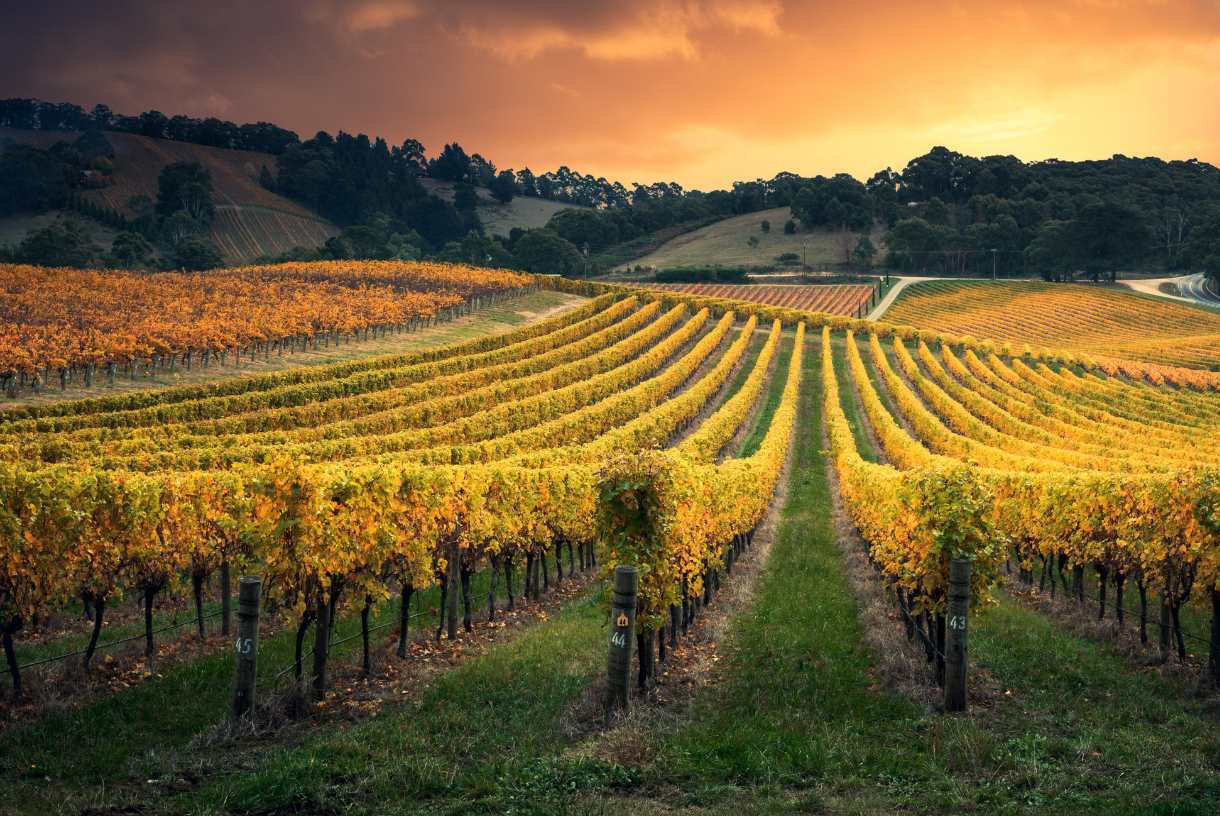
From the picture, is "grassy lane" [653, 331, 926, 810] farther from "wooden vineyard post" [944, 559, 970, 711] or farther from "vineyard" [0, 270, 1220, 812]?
"wooden vineyard post" [944, 559, 970, 711]

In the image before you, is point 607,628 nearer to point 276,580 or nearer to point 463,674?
point 463,674

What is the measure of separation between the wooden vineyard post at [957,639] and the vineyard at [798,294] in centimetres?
11824

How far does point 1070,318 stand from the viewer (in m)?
126

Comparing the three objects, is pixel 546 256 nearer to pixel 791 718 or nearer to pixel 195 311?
pixel 195 311

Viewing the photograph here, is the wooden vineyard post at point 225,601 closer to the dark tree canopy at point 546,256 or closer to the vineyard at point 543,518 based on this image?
the vineyard at point 543,518

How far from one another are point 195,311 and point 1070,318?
4257 inches

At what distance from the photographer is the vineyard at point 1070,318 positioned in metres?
105

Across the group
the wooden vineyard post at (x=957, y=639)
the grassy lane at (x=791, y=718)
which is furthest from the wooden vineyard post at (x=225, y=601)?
the wooden vineyard post at (x=957, y=639)

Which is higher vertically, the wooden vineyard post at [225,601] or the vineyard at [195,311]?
the vineyard at [195,311]

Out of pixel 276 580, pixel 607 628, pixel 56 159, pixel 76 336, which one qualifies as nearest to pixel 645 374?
pixel 76 336

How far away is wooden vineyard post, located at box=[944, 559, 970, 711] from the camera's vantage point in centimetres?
1305

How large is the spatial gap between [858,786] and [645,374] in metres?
68.0

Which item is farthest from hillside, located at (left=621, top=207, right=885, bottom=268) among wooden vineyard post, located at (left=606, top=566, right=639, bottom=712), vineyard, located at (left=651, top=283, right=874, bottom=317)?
wooden vineyard post, located at (left=606, top=566, right=639, bottom=712)

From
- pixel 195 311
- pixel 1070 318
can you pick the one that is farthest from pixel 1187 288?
pixel 195 311
